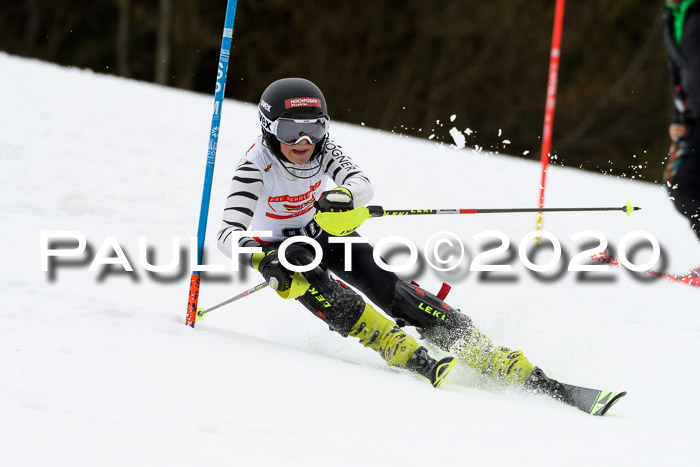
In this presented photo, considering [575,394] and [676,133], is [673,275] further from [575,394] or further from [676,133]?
[575,394]

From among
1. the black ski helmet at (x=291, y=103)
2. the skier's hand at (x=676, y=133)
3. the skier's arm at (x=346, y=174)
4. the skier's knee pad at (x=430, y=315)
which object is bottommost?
the skier's knee pad at (x=430, y=315)

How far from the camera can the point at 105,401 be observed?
85.9 inches

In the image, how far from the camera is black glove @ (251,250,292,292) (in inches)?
118

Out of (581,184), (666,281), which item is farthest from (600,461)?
(581,184)

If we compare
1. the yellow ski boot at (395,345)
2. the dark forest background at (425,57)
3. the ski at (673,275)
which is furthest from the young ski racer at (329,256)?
the dark forest background at (425,57)

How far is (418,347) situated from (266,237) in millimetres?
912

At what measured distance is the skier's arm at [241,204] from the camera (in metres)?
3.15

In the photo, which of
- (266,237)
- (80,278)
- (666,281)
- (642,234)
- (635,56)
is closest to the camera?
(266,237)

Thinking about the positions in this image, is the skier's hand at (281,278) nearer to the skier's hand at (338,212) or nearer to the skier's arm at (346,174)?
the skier's hand at (338,212)

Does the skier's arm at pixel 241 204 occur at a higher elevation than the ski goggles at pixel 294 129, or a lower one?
lower

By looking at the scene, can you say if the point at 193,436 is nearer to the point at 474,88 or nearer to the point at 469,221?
the point at 469,221

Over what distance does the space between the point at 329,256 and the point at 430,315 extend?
0.59 m

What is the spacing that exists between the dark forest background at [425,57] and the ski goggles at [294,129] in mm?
14419

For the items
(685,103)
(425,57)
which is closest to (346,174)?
(685,103)
